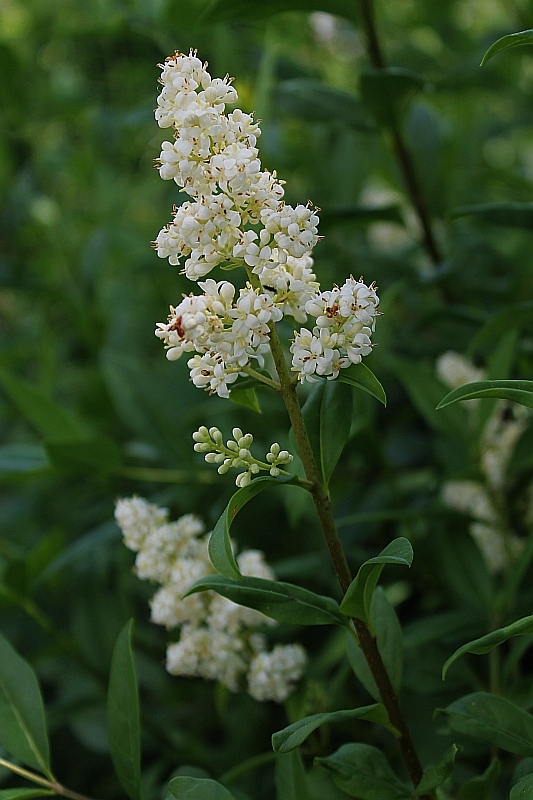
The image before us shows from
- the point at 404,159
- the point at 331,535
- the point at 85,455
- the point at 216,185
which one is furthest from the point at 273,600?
the point at 404,159

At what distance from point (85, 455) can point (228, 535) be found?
2.58 feet

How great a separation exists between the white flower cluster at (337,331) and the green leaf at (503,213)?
0.51 meters

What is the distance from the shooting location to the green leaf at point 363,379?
0.75m

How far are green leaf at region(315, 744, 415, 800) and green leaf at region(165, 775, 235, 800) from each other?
4.1 inches

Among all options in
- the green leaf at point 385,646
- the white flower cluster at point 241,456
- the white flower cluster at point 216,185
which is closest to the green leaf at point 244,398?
the white flower cluster at point 241,456

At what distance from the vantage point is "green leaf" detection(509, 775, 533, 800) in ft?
2.47

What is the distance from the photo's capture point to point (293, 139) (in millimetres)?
2541

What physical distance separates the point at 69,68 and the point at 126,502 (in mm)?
2448

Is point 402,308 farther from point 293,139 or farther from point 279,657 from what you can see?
point 279,657

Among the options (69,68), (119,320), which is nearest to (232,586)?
(119,320)

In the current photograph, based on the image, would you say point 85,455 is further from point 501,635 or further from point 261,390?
point 501,635

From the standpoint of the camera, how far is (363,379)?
2.53 feet

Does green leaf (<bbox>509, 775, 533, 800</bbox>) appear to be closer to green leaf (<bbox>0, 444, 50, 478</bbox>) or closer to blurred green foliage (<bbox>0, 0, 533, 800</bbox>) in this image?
blurred green foliage (<bbox>0, 0, 533, 800</bbox>)

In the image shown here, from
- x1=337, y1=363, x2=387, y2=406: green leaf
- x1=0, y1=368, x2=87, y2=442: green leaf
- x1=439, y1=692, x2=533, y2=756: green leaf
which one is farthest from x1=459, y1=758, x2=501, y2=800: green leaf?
x1=0, y1=368, x2=87, y2=442: green leaf
